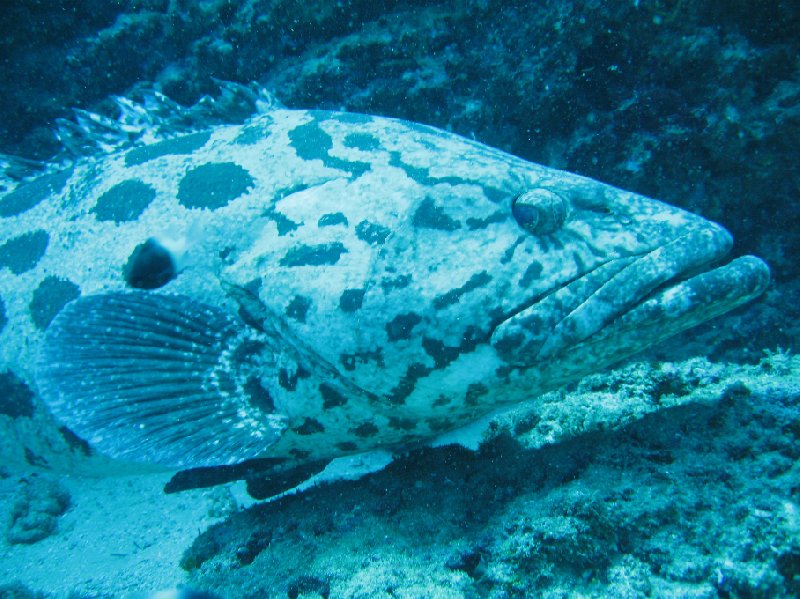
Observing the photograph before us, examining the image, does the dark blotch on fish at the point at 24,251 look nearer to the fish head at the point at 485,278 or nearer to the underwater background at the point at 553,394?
the underwater background at the point at 553,394

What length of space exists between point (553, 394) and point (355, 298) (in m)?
1.68

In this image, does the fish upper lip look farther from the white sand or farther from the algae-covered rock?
the algae-covered rock

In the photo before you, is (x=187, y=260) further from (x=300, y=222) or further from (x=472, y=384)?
(x=472, y=384)

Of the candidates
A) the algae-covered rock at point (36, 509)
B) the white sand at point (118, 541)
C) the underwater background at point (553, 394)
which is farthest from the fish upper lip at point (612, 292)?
the algae-covered rock at point (36, 509)

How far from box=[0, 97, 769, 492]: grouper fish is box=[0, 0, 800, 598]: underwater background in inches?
18.3

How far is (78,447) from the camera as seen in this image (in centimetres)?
347

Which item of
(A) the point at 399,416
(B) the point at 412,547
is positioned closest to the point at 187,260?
(A) the point at 399,416

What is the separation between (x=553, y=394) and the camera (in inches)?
133

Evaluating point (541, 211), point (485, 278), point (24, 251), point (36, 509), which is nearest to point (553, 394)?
point (485, 278)

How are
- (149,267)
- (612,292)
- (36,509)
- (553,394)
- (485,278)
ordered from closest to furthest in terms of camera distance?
(612,292) < (485,278) < (149,267) < (553,394) < (36,509)

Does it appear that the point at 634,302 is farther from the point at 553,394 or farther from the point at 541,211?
the point at 553,394

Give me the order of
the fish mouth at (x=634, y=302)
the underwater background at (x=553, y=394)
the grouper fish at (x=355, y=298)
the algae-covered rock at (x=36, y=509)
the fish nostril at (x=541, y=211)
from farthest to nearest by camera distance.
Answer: the algae-covered rock at (x=36, y=509) < the fish nostril at (x=541, y=211) < the grouper fish at (x=355, y=298) < the fish mouth at (x=634, y=302) < the underwater background at (x=553, y=394)

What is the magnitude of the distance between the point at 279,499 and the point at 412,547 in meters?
1.21

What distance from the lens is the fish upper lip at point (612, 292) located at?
236cm
